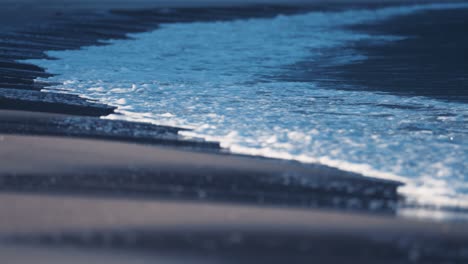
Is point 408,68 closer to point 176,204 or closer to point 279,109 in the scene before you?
point 279,109

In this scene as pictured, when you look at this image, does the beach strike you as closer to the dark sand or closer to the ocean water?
the ocean water

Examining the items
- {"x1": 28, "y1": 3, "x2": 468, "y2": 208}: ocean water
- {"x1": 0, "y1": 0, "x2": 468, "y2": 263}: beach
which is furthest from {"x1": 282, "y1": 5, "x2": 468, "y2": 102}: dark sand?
{"x1": 0, "y1": 0, "x2": 468, "y2": 263}: beach

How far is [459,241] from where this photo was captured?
312 cm

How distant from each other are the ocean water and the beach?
8.3 inches

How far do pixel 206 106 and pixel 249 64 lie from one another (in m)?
3.52

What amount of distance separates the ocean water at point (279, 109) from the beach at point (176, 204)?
212mm

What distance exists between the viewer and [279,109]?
6.01 meters

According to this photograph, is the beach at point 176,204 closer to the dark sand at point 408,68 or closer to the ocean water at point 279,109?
the ocean water at point 279,109

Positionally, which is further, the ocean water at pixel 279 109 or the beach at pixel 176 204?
the ocean water at pixel 279 109

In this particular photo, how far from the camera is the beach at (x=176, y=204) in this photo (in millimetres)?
2994

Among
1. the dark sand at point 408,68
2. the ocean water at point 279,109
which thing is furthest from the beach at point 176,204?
the dark sand at point 408,68

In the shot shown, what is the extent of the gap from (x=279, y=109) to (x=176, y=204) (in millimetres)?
2571

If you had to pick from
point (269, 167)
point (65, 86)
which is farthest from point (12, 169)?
point (65, 86)

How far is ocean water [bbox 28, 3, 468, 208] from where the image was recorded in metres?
4.30
